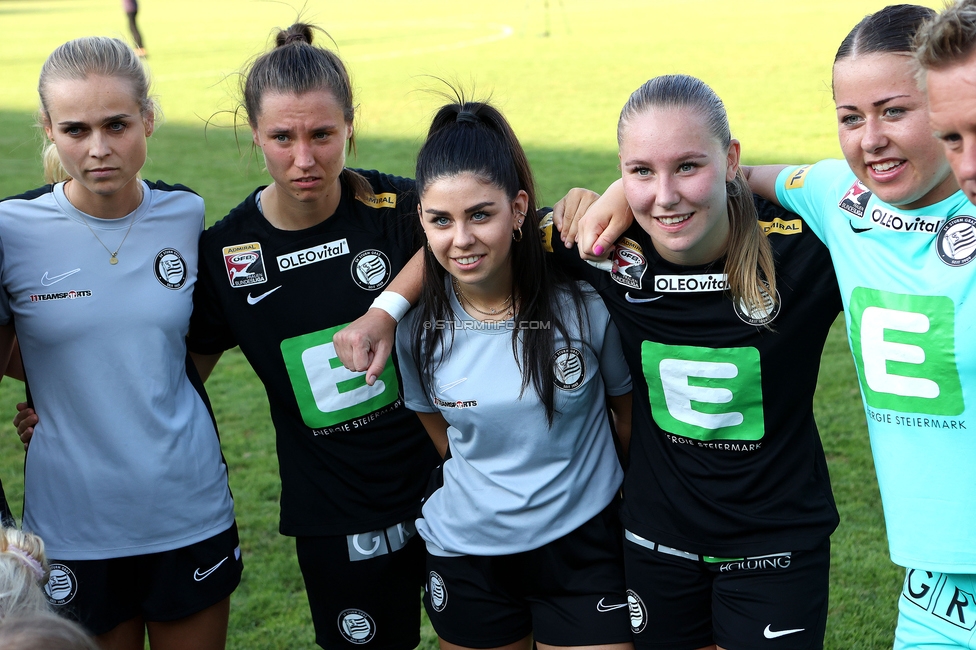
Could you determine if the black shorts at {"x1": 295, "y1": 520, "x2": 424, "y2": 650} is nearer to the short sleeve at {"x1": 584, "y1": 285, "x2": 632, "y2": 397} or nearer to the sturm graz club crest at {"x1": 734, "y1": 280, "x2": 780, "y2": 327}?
the short sleeve at {"x1": 584, "y1": 285, "x2": 632, "y2": 397}

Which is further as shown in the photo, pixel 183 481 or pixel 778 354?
pixel 183 481

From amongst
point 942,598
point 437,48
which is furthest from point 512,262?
point 437,48

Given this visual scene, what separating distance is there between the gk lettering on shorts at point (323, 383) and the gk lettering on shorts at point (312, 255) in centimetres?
23

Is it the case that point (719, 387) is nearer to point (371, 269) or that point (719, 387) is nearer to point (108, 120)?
point (371, 269)

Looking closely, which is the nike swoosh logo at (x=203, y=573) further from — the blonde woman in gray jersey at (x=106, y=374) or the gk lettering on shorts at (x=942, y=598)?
the gk lettering on shorts at (x=942, y=598)

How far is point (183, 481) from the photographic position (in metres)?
3.20

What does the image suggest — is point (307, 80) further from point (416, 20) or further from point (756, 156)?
point (416, 20)

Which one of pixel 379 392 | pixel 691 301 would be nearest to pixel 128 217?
pixel 379 392

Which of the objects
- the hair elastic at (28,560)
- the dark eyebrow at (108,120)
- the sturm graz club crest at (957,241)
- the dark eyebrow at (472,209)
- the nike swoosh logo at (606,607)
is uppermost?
the dark eyebrow at (108,120)

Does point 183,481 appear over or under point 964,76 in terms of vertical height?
under

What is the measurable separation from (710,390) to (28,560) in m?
1.77

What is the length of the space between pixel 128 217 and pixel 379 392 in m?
0.99

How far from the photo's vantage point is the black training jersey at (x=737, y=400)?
A: 109 inches

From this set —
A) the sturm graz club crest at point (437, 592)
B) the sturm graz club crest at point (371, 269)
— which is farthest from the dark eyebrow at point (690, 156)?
the sturm graz club crest at point (437, 592)
